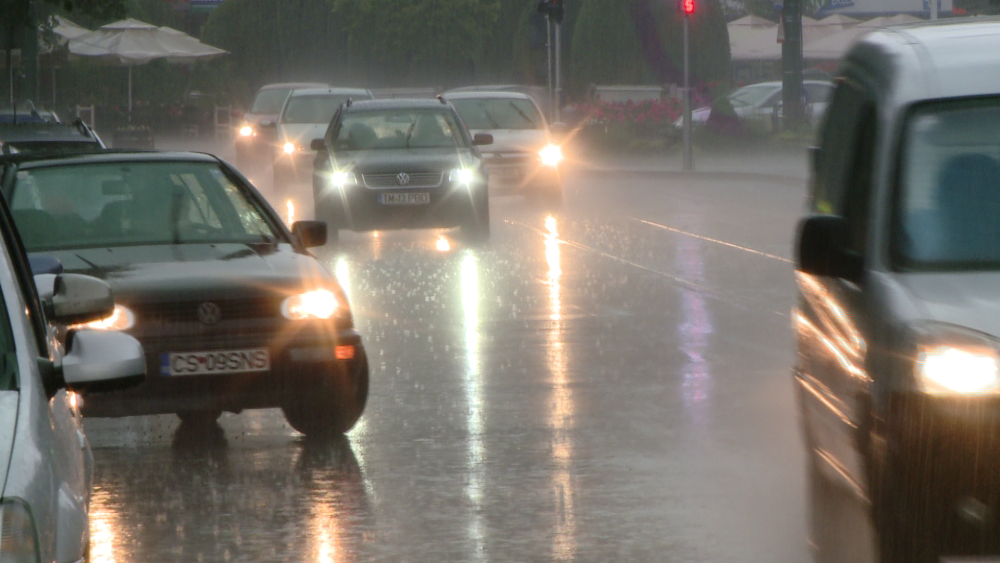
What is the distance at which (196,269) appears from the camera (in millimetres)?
8492

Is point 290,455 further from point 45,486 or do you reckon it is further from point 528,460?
point 45,486

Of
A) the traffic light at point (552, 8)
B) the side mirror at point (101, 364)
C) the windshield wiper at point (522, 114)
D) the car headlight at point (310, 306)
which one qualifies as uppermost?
the traffic light at point (552, 8)

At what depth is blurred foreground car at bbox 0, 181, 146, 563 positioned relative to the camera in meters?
3.32

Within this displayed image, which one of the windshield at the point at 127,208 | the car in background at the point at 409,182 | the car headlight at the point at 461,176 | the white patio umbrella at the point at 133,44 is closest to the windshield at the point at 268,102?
the white patio umbrella at the point at 133,44

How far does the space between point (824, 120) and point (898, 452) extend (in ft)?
7.65

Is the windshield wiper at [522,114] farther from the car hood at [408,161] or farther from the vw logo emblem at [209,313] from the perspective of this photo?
the vw logo emblem at [209,313]

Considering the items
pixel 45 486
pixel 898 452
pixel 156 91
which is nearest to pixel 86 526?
pixel 45 486

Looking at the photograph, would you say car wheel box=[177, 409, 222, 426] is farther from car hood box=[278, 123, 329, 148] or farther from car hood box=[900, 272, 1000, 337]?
car hood box=[278, 123, 329, 148]

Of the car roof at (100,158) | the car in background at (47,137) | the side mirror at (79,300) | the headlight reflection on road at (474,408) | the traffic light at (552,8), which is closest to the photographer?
the side mirror at (79,300)

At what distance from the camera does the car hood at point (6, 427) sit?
3.36m

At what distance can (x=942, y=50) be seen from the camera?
5738 mm

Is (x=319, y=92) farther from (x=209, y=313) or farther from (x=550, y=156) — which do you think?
(x=209, y=313)

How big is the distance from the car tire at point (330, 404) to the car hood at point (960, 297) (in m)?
3.76

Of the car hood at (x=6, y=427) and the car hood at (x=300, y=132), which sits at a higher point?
the car hood at (x=6, y=427)
